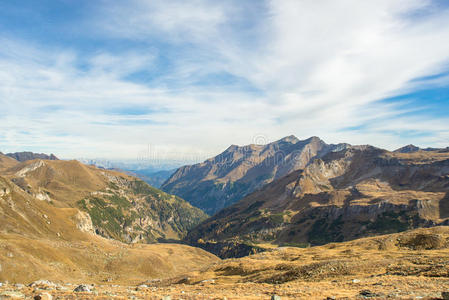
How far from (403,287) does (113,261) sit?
139963mm

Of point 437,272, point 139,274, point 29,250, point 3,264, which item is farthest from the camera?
point 139,274

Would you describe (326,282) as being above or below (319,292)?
below

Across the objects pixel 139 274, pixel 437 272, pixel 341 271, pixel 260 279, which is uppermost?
pixel 437 272

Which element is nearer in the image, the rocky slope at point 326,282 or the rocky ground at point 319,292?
the rocky ground at point 319,292

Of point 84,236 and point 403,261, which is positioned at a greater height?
point 403,261

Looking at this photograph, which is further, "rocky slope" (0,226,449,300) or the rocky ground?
"rocky slope" (0,226,449,300)

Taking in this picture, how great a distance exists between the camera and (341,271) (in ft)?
155

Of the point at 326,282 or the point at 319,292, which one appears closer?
the point at 319,292

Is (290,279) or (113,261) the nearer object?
(290,279)

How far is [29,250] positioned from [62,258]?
14.3 meters

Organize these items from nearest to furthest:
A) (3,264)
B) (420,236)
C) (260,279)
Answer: (260,279)
(420,236)
(3,264)

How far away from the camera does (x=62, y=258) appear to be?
370 ft

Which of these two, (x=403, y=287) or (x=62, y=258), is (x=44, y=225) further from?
(x=403, y=287)

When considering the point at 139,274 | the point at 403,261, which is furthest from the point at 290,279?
the point at 139,274
